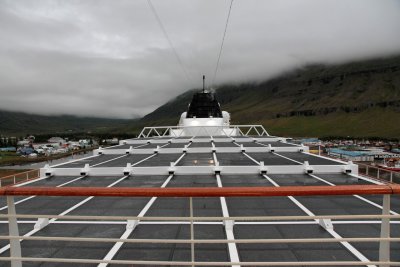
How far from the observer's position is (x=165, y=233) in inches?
236

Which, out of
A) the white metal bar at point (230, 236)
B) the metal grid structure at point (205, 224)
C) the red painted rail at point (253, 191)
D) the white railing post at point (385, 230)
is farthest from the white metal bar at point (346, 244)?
the red painted rail at point (253, 191)

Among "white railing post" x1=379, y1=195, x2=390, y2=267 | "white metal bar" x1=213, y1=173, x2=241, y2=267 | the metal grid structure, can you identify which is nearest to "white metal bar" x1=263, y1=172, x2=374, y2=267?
the metal grid structure

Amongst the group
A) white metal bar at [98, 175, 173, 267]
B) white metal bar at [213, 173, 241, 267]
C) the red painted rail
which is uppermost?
the red painted rail

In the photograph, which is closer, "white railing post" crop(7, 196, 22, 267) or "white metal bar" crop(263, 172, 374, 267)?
"white railing post" crop(7, 196, 22, 267)

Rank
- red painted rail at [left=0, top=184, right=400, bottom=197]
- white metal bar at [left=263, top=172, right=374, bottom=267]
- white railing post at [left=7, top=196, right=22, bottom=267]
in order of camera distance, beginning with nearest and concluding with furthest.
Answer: red painted rail at [left=0, top=184, right=400, bottom=197] → white railing post at [left=7, top=196, right=22, bottom=267] → white metal bar at [left=263, top=172, right=374, bottom=267]

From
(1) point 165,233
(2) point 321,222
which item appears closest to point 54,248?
(1) point 165,233

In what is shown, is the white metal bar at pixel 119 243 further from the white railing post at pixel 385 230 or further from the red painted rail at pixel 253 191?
the white railing post at pixel 385 230

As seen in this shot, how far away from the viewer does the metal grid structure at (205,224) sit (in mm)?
3094

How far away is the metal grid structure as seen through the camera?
3094mm

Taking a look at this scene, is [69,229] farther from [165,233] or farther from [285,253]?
[285,253]

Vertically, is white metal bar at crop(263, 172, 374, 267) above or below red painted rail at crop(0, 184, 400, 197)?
below

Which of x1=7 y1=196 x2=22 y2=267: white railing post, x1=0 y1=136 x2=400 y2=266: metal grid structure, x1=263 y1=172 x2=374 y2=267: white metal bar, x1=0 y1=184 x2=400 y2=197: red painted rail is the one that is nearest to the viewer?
x1=0 y1=184 x2=400 y2=197: red painted rail

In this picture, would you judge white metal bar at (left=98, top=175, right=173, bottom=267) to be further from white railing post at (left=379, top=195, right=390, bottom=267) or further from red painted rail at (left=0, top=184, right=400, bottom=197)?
white railing post at (left=379, top=195, right=390, bottom=267)

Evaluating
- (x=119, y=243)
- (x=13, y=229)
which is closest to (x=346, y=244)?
(x=119, y=243)
